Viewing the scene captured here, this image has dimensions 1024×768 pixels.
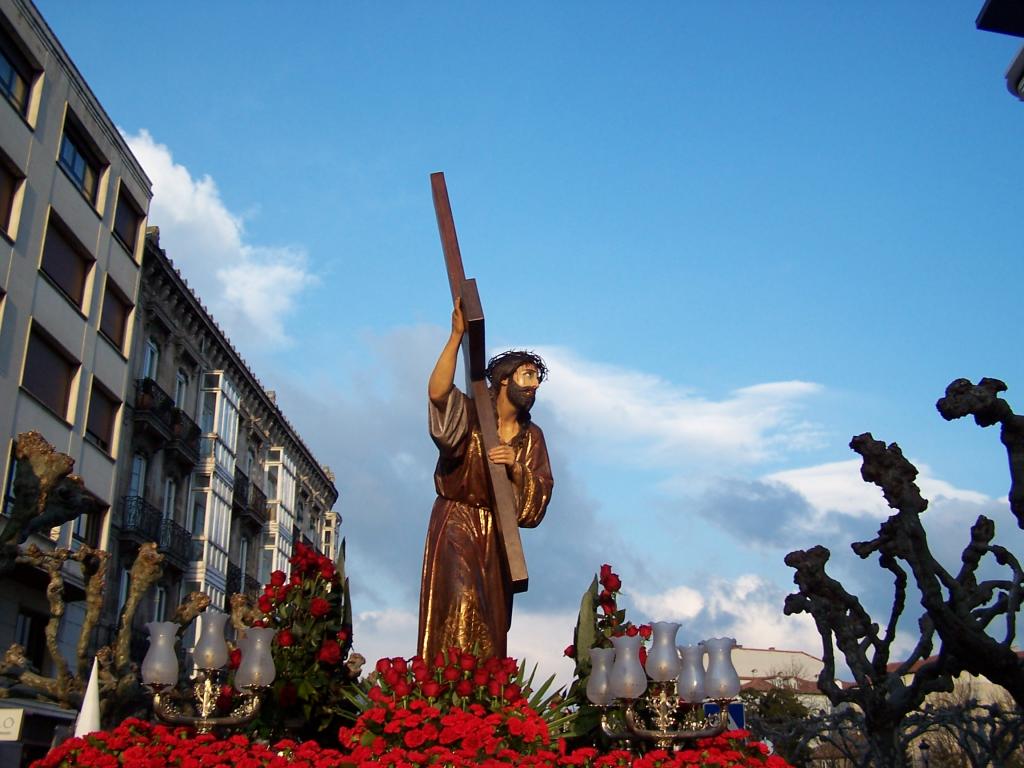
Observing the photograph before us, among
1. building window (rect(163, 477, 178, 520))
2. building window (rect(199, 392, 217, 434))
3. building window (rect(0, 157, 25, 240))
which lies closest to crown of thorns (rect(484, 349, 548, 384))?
building window (rect(0, 157, 25, 240))

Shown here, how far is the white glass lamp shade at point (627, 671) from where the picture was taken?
5.48 meters

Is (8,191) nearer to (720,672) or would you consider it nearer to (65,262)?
(65,262)

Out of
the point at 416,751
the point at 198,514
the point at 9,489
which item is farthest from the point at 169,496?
the point at 416,751

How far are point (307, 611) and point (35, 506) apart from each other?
7741 mm

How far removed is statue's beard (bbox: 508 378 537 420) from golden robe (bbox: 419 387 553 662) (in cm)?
19

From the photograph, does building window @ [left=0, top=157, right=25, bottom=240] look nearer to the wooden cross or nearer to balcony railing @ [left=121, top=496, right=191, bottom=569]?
balcony railing @ [left=121, top=496, right=191, bottom=569]

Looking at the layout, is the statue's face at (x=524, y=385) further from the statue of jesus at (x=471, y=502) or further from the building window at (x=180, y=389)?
the building window at (x=180, y=389)

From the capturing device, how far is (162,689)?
619 cm

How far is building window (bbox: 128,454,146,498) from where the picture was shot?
26.8m

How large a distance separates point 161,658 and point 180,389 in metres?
26.5

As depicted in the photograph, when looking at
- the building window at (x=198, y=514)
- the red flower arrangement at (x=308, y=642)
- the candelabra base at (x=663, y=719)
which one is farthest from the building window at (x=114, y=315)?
the candelabra base at (x=663, y=719)

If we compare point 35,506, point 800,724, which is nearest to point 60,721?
point 35,506

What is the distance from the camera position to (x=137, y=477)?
2725 centimetres

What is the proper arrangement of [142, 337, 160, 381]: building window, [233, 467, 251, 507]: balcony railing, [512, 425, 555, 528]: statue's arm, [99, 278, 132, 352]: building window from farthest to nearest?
[233, 467, 251, 507]: balcony railing < [142, 337, 160, 381]: building window < [99, 278, 132, 352]: building window < [512, 425, 555, 528]: statue's arm
